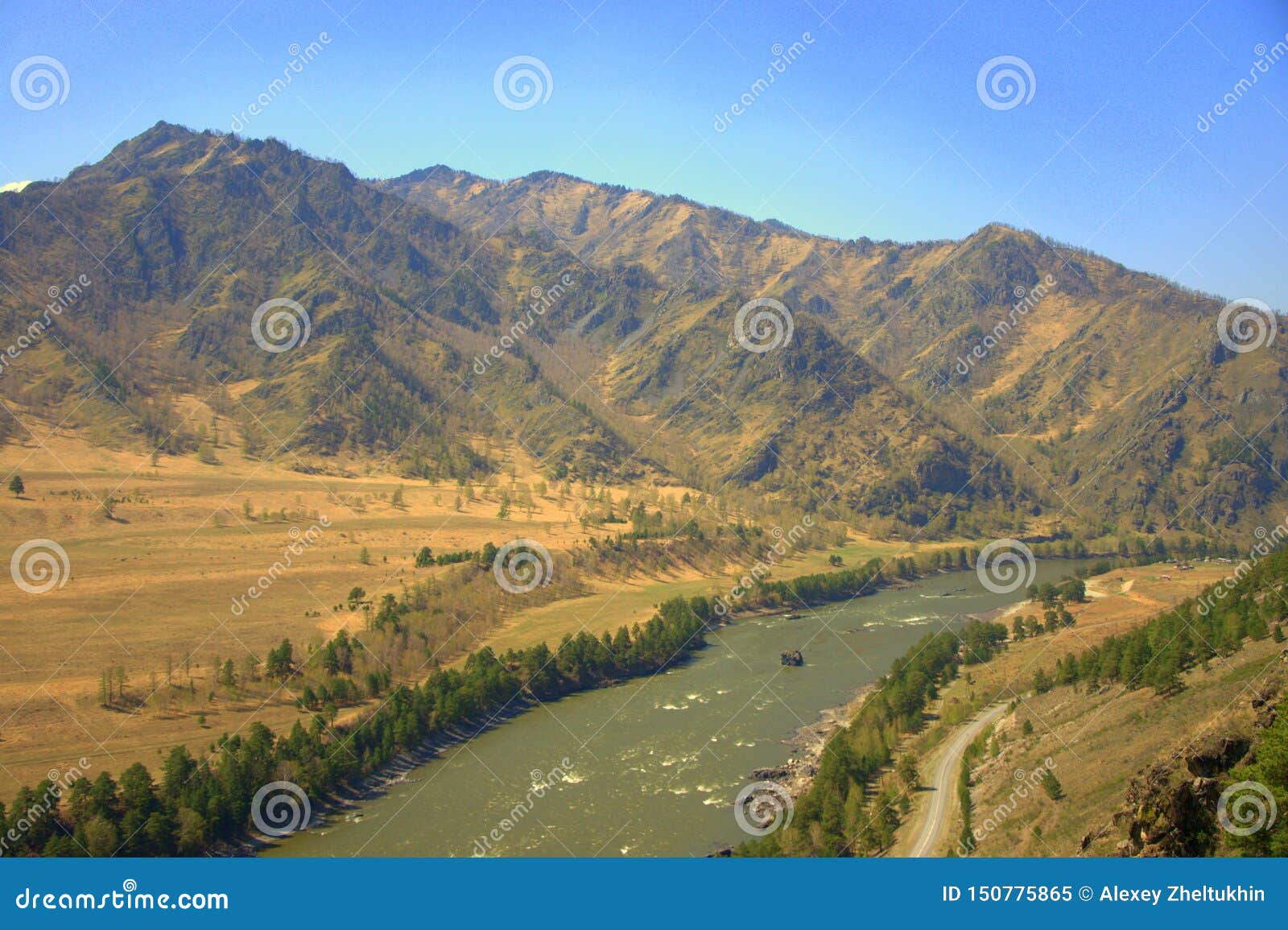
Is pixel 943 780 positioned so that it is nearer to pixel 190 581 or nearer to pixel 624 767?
pixel 624 767

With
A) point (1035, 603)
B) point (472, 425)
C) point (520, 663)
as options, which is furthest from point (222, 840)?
point (472, 425)

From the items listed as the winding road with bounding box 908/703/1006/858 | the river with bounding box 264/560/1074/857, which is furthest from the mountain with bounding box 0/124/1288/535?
the winding road with bounding box 908/703/1006/858

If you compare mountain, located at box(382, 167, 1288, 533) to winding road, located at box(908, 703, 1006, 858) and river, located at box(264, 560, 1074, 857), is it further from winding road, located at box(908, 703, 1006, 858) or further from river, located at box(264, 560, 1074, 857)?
winding road, located at box(908, 703, 1006, 858)

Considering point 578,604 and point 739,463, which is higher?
point 739,463

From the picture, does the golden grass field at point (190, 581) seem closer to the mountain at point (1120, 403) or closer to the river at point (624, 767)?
the river at point (624, 767)

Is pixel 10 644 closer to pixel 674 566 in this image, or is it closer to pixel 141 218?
pixel 674 566

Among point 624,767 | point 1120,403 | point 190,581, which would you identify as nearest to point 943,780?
point 624,767
